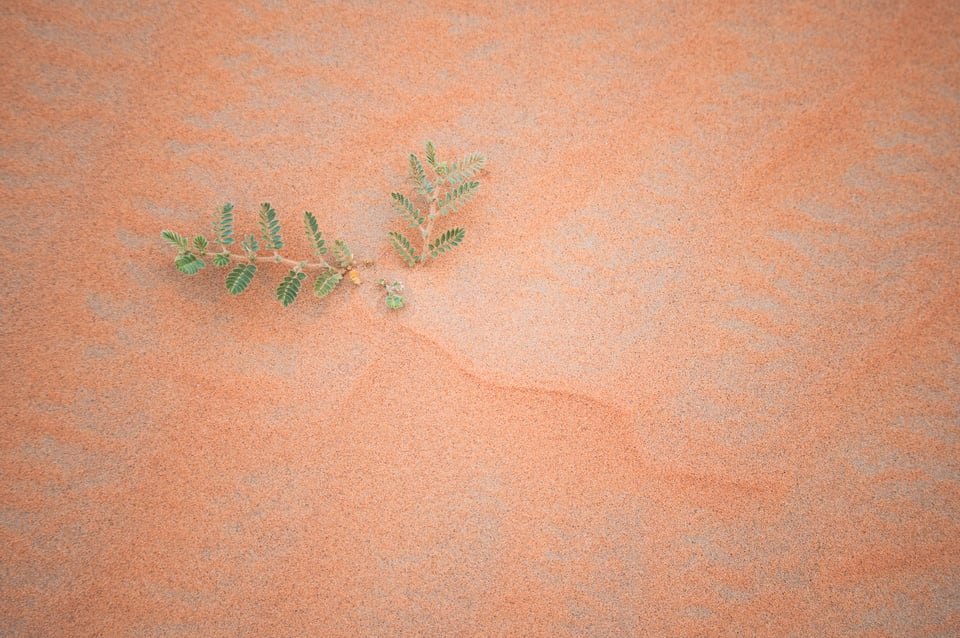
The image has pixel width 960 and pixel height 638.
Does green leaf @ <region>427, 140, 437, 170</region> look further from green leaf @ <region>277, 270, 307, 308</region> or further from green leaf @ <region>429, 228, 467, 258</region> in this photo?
green leaf @ <region>277, 270, 307, 308</region>

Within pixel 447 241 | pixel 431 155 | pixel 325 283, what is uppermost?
pixel 431 155

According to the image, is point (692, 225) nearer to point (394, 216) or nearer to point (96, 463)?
point (394, 216)

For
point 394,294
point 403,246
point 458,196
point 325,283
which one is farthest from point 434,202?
point 325,283

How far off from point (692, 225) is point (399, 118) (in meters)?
1.26

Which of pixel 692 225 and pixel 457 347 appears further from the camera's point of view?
pixel 692 225

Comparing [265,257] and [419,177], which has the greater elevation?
[419,177]

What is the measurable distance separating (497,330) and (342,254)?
0.64 metres

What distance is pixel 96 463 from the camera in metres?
1.87

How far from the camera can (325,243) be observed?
2133 millimetres

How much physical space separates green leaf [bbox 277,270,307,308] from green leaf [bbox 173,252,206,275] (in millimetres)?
277

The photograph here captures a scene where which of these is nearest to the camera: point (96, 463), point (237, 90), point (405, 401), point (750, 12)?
point (96, 463)

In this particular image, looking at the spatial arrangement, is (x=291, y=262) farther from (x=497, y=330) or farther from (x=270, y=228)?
(x=497, y=330)

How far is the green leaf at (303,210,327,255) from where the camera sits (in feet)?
6.47

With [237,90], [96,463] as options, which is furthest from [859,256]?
[96,463]
